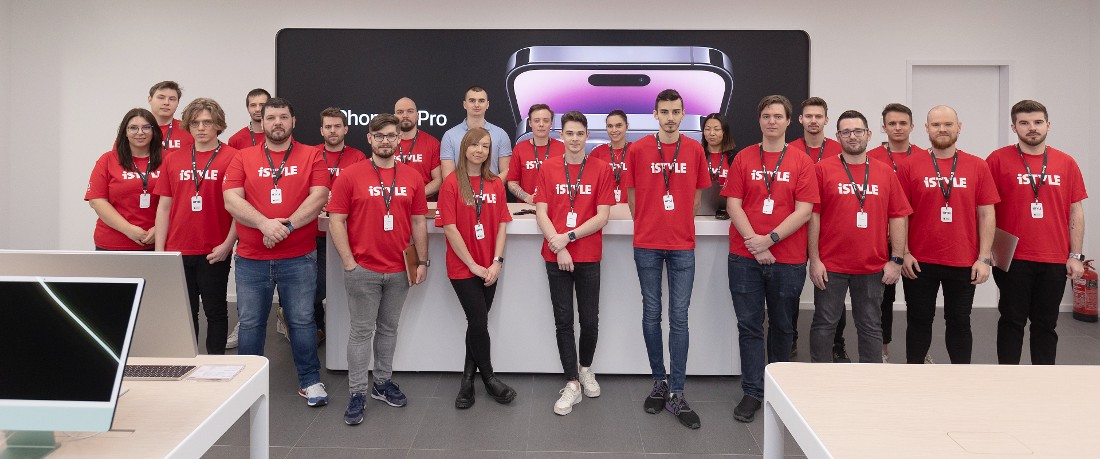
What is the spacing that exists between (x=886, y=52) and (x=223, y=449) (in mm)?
6028

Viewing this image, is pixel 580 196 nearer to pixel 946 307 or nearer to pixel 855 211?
pixel 855 211

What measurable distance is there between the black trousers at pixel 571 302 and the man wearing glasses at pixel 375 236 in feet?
2.35

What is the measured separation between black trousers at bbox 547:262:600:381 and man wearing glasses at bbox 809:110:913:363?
3.64 feet

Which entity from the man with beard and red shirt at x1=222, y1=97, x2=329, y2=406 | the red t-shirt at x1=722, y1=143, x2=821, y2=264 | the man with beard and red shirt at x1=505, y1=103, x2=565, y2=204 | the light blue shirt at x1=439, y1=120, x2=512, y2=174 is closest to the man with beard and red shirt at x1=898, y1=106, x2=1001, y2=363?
the red t-shirt at x1=722, y1=143, x2=821, y2=264

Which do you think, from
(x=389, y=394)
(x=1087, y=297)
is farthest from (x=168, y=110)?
(x=1087, y=297)

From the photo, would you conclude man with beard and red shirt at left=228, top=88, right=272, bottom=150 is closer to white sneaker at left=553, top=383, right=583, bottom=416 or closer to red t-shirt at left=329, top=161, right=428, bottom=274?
red t-shirt at left=329, top=161, right=428, bottom=274

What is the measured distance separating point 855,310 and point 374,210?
2.47m

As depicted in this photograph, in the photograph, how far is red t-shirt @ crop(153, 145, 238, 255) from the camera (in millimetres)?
3342

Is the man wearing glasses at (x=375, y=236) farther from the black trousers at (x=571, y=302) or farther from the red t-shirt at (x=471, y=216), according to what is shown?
the black trousers at (x=571, y=302)

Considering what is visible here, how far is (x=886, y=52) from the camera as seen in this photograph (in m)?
5.94

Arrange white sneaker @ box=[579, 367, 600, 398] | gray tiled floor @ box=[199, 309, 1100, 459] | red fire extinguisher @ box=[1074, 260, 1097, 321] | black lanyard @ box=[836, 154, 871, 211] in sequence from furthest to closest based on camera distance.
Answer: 1. red fire extinguisher @ box=[1074, 260, 1097, 321]
2. white sneaker @ box=[579, 367, 600, 398]
3. black lanyard @ box=[836, 154, 871, 211]
4. gray tiled floor @ box=[199, 309, 1100, 459]

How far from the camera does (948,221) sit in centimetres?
334

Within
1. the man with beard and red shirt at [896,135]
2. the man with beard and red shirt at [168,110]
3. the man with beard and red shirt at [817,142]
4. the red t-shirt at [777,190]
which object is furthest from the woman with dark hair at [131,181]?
the man with beard and red shirt at [896,135]

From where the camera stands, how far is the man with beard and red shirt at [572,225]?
338 cm
